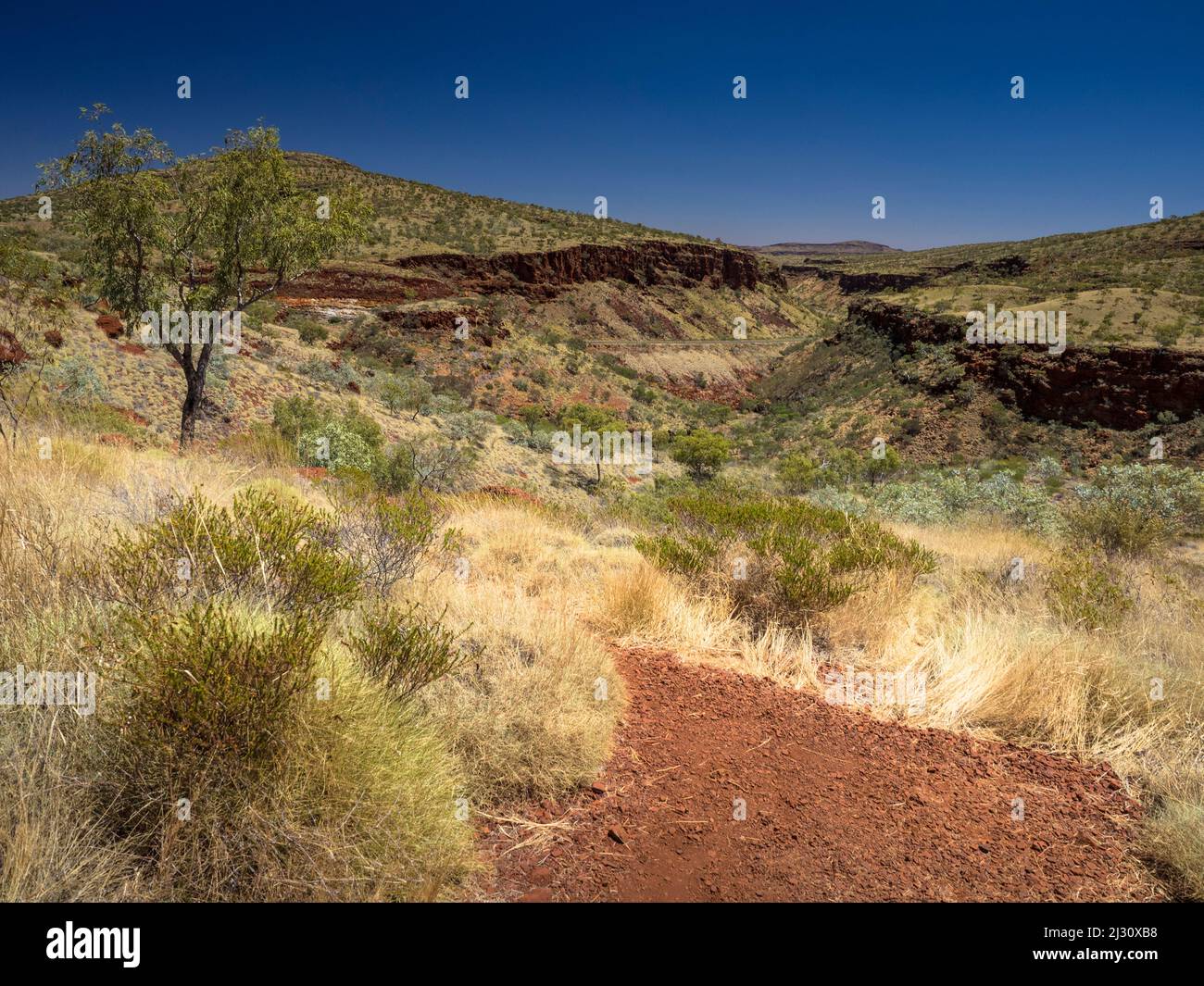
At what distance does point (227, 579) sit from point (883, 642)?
3.97 metres

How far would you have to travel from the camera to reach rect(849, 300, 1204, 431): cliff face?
79.2 ft

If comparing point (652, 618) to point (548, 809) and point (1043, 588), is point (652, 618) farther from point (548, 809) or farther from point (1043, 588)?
point (1043, 588)

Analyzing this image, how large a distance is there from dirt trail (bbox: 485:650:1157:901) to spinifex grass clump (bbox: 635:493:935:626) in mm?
1050

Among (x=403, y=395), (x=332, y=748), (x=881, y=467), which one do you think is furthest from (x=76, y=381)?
(x=881, y=467)

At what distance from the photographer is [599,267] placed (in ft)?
169

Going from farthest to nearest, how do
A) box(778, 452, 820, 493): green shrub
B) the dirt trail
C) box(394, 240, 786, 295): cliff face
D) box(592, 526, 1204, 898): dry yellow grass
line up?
box(394, 240, 786, 295): cliff face < box(778, 452, 820, 493): green shrub < box(592, 526, 1204, 898): dry yellow grass < the dirt trail

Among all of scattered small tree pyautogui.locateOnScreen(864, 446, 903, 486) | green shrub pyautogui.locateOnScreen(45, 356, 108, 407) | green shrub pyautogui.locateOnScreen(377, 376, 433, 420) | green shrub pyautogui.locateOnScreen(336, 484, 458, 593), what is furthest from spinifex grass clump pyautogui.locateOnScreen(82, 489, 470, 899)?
scattered small tree pyautogui.locateOnScreen(864, 446, 903, 486)

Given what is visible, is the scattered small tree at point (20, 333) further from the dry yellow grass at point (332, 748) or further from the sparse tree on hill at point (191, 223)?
the dry yellow grass at point (332, 748)

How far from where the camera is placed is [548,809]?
260 centimetres

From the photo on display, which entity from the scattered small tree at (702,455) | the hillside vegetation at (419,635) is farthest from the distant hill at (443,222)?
the hillside vegetation at (419,635)

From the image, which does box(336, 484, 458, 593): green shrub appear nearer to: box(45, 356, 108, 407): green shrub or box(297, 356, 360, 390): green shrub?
box(45, 356, 108, 407): green shrub

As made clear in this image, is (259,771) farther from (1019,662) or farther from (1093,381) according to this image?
(1093,381)

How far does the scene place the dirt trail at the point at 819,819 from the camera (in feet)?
7.50

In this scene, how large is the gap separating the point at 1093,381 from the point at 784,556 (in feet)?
95.4
